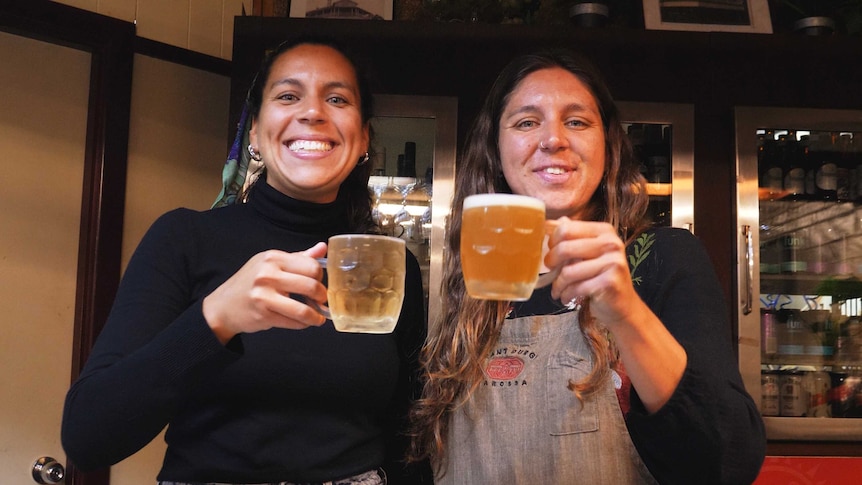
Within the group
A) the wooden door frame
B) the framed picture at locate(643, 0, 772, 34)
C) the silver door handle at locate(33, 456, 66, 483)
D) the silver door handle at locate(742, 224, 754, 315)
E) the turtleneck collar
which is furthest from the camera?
the framed picture at locate(643, 0, 772, 34)

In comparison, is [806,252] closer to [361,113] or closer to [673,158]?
[673,158]

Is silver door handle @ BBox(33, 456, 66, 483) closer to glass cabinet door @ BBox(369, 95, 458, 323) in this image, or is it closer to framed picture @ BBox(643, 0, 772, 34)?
glass cabinet door @ BBox(369, 95, 458, 323)

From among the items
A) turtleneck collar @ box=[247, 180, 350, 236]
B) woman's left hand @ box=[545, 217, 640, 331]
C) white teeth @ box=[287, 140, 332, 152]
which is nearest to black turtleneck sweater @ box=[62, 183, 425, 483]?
turtleneck collar @ box=[247, 180, 350, 236]

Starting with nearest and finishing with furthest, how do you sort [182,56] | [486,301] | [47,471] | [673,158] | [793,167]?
1. [486,301]
2. [47,471]
3. [673,158]
4. [182,56]
5. [793,167]

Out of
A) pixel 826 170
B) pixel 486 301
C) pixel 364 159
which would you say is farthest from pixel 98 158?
pixel 826 170

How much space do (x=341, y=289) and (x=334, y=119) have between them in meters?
0.57

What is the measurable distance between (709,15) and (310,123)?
211cm

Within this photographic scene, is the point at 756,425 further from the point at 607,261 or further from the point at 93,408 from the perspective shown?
the point at 93,408

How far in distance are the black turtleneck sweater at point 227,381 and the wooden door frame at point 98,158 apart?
4.49ft

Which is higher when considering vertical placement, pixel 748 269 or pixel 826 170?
pixel 826 170

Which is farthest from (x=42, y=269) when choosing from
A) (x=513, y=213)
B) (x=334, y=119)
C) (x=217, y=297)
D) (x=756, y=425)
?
(x=756, y=425)

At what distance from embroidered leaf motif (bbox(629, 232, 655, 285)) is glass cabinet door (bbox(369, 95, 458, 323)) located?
146 centimetres

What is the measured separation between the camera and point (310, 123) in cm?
151

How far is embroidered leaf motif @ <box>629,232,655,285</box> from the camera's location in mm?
1341
